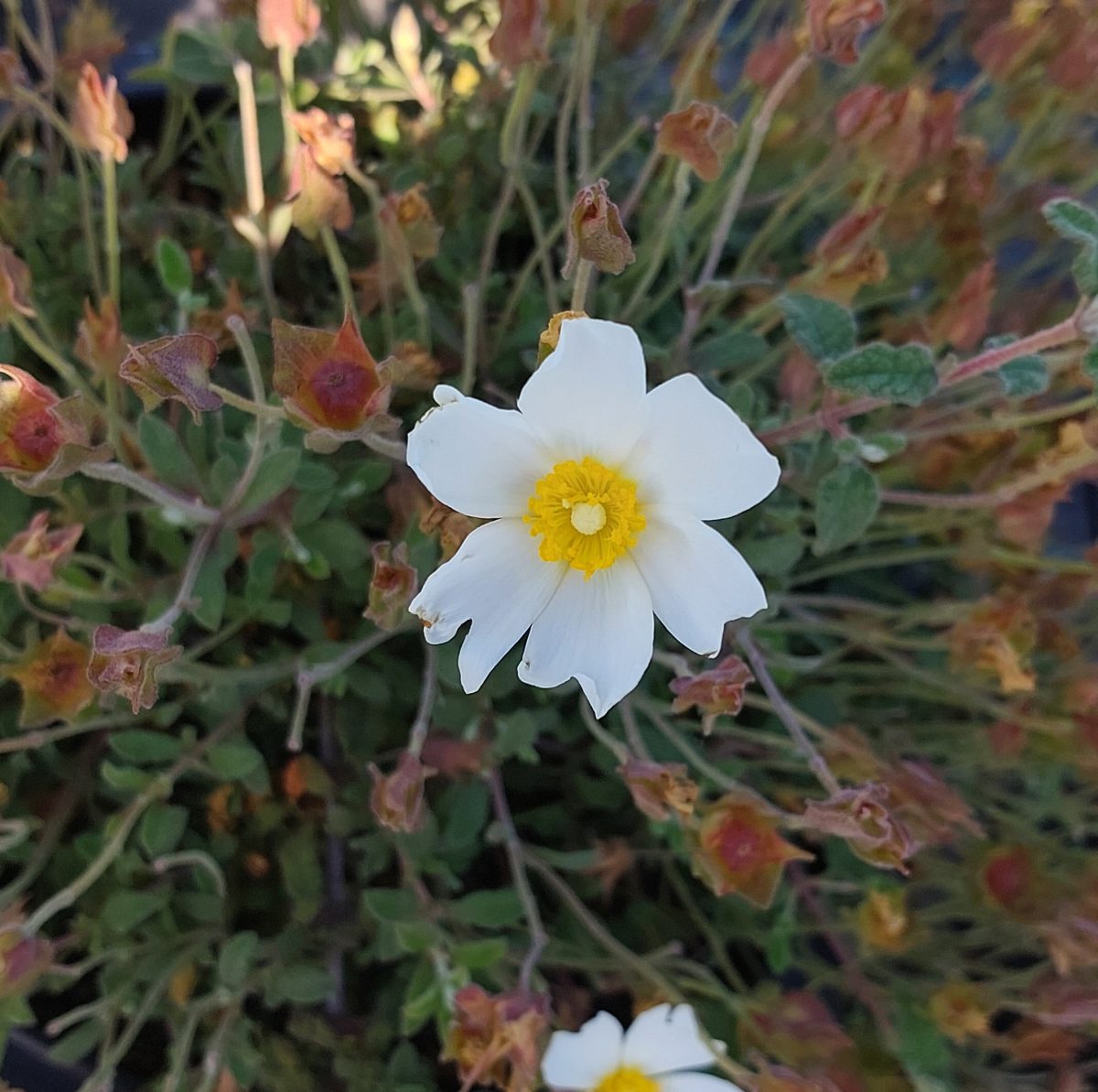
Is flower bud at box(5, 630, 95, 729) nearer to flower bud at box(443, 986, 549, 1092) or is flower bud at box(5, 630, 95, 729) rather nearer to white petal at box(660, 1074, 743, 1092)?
flower bud at box(443, 986, 549, 1092)

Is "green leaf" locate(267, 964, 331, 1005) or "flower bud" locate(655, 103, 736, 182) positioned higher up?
"flower bud" locate(655, 103, 736, 182)

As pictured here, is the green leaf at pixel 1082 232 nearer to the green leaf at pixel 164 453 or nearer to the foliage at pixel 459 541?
the foliage at pixel 459 541

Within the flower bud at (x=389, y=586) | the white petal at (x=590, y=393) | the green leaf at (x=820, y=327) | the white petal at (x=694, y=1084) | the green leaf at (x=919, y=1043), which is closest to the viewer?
the white petal at (x=590, y=393)

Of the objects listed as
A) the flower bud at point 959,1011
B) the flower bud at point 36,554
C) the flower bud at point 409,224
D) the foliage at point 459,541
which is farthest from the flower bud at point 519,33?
the flower bud at point 959,1011

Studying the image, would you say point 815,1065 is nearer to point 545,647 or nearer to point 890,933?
point 890,933

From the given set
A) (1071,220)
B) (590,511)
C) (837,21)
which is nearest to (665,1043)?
(590,511)

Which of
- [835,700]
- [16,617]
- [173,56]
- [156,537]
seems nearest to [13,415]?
[156,537]

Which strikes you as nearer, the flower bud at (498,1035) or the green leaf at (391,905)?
the flower bud at (498,1035)

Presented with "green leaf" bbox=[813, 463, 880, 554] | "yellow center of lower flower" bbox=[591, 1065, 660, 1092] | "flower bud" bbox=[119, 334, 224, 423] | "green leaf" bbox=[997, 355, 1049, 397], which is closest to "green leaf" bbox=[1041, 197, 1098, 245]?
"green leaf" bbox=[997, 355, 1049, 397]
